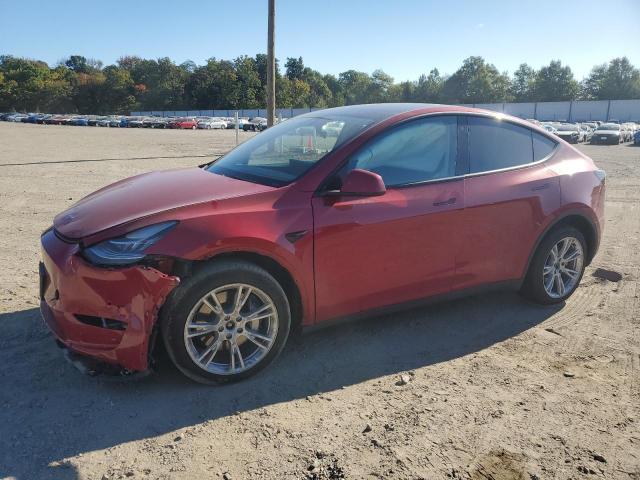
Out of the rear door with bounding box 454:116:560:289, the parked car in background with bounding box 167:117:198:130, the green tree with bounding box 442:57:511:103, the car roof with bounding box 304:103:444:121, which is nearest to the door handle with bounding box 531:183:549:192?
the rear door with bounding box 454:116:560:289

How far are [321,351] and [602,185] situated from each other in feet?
10.1

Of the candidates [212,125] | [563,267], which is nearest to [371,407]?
[563,267]

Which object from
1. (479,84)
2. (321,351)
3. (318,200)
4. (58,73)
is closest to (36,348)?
(321,351)

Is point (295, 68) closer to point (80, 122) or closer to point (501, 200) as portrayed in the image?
point (80, 122)

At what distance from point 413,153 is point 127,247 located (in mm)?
2100

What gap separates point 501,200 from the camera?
3963 mm

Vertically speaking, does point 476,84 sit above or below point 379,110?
above

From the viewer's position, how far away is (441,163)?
384 centimetres

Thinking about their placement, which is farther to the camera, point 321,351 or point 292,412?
point 321,351

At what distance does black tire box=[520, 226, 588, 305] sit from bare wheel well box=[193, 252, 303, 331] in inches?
87.0

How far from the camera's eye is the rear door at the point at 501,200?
3.88 meters

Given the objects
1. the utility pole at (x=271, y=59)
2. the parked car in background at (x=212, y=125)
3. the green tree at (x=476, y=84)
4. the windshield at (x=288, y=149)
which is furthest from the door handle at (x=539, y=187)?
the green tree at (x=476, y=84)

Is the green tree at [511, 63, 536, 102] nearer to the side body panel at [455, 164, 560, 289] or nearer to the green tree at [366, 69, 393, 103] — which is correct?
the green tree at [366, 69, 393, 103]

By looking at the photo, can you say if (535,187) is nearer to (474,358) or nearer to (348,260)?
(474,358)
